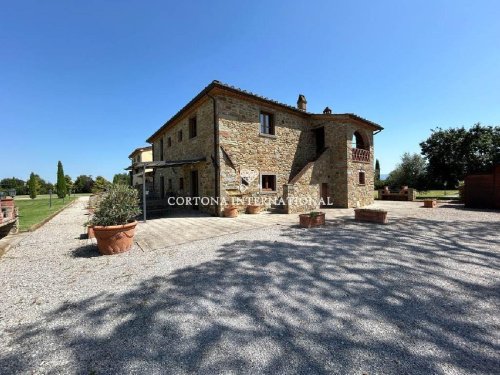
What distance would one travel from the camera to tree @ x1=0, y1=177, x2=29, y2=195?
144 ft

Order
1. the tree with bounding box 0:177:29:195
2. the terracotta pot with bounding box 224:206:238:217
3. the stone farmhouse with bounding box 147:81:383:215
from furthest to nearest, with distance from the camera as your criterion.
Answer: the tree with bounding box 0:177:29:195 < the stone farmhouse with bounding box 147:81:383:215 < the terracotta pot with bounding box 224:206:238:217

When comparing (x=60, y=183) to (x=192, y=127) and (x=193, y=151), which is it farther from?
(x=193, y=151)

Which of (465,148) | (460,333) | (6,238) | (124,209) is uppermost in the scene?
(465,148)

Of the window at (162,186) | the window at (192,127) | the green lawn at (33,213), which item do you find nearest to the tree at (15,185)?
the green lawn at (33,213)

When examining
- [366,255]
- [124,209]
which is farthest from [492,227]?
[124,209]

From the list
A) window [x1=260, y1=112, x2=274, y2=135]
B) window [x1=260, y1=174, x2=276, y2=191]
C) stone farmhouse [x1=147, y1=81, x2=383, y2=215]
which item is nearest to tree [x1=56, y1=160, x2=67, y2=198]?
stone farmhouse [x1=147, y1=81, x2=383, y2=215]

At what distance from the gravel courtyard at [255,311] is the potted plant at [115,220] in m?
0.28

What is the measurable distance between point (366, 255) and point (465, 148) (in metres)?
25.1

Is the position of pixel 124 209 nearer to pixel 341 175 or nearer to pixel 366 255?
pixel 366 255

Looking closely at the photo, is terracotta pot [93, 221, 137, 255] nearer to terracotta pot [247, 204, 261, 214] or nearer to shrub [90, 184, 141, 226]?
shrub [90, 184, 141, 226]

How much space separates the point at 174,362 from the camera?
2.05 meters

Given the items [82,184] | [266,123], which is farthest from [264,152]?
[82,184]

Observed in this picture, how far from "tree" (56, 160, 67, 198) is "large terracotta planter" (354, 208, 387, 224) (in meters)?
30.3

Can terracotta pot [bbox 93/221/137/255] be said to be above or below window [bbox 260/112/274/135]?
below
